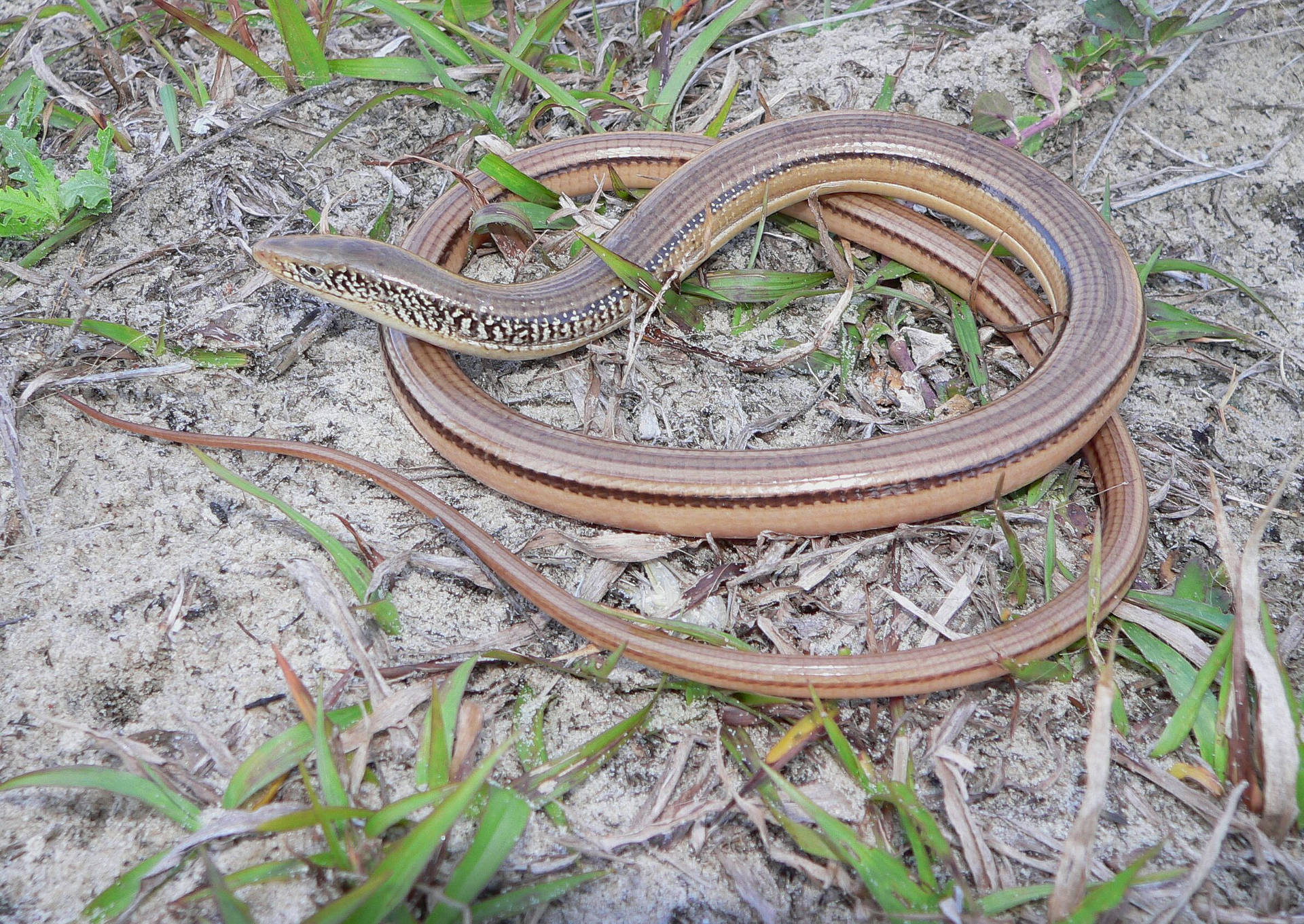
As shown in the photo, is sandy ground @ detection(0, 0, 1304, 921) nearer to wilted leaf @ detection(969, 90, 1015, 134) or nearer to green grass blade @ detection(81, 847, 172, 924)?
green grass blade @ detection(81, 847, 172, 924)

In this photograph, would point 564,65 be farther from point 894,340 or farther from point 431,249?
point 894,340

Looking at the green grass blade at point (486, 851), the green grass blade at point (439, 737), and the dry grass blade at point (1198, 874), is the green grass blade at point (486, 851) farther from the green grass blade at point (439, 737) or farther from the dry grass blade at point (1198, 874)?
the dry grass blade at point (1198, 874)

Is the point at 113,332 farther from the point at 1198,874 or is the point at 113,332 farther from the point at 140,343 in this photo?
the point at 1198,874

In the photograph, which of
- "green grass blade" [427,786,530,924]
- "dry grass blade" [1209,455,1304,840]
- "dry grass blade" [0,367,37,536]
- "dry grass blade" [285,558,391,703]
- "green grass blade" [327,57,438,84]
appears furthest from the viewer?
"green grass blade" [327,57,438,84]

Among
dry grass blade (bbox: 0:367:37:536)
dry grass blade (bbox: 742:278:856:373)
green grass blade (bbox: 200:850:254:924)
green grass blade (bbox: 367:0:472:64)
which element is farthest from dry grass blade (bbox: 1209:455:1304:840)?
dry grass blade (bbox: 0:367:37:536)

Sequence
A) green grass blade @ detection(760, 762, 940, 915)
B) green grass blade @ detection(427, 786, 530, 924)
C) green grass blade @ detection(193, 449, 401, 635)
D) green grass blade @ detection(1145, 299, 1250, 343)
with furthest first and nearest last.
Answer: green grass blade @ detection(1145, 299, 1250, 343) < green grass blade @ detection(193, 449, 401, 635) < green grass blade @ detection(760, 762, 940, 915) < green grass blade @ detection(427, 786, 530, 924)

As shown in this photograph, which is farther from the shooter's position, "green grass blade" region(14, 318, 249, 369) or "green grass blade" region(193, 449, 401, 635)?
"green grass blade" region(14, 318, 249, 369)

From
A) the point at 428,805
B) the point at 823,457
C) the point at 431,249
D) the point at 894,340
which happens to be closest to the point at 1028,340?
the point at 894,340

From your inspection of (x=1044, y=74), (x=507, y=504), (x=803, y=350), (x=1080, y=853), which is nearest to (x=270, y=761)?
(x=507, y=504)
